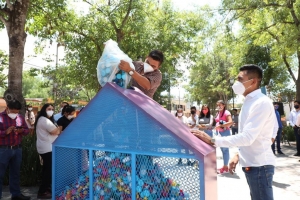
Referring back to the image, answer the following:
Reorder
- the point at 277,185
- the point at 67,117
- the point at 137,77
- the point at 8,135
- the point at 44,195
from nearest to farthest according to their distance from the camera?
the point at 137,77 → the point at 8,135 → the point at 44,195 → the point at 277,185 → the point at 67,117

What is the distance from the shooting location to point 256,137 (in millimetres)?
2420

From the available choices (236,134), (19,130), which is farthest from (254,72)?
(19,130)

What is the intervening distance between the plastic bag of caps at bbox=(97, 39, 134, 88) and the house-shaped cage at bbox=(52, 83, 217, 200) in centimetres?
24

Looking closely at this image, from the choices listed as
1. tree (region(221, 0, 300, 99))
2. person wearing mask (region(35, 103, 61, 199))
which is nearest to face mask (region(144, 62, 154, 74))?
person wearing mask (region(35, 103, 61, 199))

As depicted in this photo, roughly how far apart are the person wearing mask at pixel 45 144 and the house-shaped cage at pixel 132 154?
171cm

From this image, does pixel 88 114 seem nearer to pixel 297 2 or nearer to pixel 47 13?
pixel 47 13

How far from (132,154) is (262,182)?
3.73 ft

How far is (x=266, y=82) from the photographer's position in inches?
805

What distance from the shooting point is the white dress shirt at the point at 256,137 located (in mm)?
2410

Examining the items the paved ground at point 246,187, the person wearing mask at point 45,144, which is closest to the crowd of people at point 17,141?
the person wearing mask at point 45,144

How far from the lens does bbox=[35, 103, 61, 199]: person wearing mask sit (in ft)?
15.7

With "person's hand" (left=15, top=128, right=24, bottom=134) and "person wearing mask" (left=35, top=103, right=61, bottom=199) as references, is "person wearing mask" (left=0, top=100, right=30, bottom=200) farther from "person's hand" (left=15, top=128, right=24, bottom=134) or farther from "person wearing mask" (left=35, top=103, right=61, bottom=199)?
"person wearing mask" (left=35, top=103, right=61, bottom=199)

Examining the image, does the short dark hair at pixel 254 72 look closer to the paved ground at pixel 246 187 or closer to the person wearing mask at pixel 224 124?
the paved ground at pixel 246 187

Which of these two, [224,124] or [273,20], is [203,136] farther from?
[273,20]
